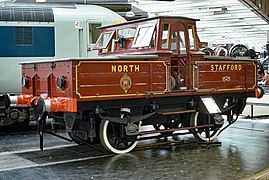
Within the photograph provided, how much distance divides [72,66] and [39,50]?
4206 mm

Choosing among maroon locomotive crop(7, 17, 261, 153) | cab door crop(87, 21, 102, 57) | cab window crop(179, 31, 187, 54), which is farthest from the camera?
cab door crop(87, 21, 102, 57)

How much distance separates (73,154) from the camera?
8125 mm

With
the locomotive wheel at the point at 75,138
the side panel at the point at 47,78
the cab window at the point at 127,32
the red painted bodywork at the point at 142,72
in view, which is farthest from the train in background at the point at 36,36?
the locomotive wheel at the point at 75,138

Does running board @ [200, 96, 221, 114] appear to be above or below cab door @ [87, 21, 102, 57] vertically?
below

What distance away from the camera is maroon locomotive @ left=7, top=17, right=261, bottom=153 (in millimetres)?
7512

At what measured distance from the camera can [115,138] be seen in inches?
324

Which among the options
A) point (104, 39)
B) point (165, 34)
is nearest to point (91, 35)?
point (104, 39)

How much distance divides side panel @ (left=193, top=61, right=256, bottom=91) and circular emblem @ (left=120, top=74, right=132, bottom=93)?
4.98ft

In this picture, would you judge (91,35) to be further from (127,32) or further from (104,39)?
(127,32)

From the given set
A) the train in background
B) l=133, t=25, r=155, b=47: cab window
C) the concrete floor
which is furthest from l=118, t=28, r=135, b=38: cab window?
the concrete floor

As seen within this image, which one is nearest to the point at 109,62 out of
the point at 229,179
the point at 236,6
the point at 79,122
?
the point at 79,122

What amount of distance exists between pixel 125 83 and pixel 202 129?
2.20 meters

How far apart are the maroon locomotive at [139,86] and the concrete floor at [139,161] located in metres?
0.40

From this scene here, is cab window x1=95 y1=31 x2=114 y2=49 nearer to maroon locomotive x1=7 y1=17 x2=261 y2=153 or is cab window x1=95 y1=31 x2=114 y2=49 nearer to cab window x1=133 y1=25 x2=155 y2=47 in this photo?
maroon locomotive x1=7 y1=17 x2=261 y2=153
